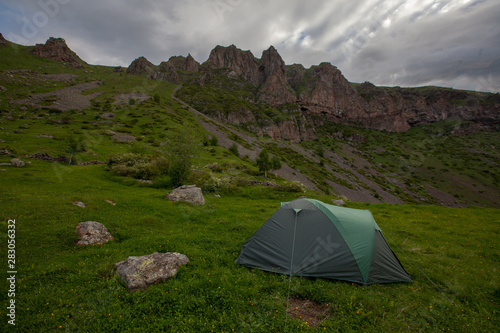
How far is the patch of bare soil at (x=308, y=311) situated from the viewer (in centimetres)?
608

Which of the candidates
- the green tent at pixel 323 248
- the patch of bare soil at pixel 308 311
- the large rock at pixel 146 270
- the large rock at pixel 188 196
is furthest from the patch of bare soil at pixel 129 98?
the patch of bare soil at pixel 308 311

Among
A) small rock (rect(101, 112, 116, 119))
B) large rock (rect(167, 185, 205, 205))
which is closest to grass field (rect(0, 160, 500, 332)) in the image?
large rock (rect(167, 185, 205, 205))

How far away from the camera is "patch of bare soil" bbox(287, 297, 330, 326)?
6082 mm

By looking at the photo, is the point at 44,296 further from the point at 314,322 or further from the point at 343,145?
the point at 343,145

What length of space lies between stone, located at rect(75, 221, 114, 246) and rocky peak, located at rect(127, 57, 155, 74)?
22168 cm

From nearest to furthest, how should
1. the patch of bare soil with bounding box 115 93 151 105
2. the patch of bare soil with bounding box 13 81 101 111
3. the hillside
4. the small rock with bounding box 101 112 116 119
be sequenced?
the hillside
the patch of bare soil with bounding box 13 81 101 111
the small rock with bounding box 101 112 116 119
the patch of bare soil with bounding box 115 93 151 105

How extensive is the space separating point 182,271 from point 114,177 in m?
22.4

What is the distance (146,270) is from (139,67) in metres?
237

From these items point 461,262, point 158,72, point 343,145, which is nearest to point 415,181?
point 343,145

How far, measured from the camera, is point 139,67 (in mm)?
189375

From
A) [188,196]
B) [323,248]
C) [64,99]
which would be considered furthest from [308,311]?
[64,99]

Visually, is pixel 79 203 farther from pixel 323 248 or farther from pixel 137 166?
pixel 323 248

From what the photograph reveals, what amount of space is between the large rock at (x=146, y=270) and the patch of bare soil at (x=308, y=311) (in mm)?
4684

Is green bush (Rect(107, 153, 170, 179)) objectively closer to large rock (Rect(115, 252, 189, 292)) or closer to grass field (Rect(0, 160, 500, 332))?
grass field (Rect(0, 160, 500, 332))
